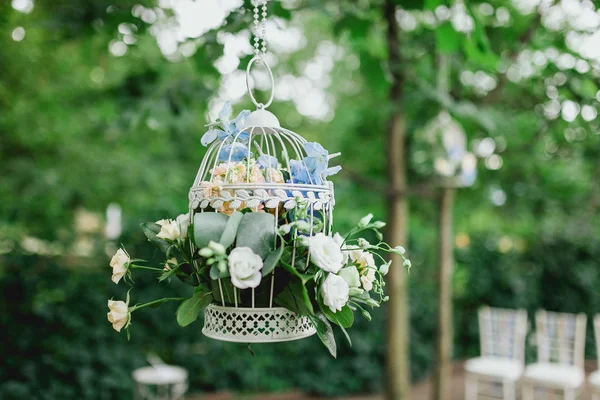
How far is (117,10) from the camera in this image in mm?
2727

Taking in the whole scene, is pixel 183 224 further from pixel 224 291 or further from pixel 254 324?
pixel 254 324

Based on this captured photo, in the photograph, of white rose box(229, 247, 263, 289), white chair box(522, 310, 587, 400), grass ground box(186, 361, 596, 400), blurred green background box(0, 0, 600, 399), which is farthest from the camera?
grass ground box(186, 361, 596, 400)

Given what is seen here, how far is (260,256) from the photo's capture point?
1.22 meters

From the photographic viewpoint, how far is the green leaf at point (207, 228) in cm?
123

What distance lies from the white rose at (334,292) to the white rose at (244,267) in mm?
156

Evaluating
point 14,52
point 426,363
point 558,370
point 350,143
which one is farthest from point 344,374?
point 14,52

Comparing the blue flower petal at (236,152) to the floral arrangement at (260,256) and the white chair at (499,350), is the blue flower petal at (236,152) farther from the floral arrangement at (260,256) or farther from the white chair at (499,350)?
the white chair at (499,350)

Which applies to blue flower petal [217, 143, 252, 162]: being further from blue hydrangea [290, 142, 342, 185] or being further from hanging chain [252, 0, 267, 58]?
hanging chain [252, 0, 267, 58]

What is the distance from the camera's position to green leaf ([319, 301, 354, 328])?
1274mm

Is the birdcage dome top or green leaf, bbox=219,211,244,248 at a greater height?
the birdcage dome top

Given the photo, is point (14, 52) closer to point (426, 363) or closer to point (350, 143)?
point (350, 143)

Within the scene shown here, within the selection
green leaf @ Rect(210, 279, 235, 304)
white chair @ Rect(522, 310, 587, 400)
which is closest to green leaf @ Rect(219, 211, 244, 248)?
green leaf @ Rect(210, 279, 235, 304)

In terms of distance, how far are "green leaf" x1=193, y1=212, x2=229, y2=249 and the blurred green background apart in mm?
1355

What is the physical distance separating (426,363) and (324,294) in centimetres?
611
